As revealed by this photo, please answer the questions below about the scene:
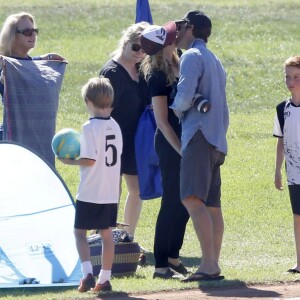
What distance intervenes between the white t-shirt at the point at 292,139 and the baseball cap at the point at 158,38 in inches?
42.7

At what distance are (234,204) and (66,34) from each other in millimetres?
18408

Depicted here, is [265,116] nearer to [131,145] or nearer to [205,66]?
[131,145]

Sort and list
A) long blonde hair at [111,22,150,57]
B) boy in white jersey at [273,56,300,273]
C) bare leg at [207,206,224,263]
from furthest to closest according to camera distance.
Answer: long blonde hair at [111,22,150,57], boy in white jersey at [273,56,300,273], bare leg at [207,206,224,263]

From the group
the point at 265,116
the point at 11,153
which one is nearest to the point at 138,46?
the point at 11,153

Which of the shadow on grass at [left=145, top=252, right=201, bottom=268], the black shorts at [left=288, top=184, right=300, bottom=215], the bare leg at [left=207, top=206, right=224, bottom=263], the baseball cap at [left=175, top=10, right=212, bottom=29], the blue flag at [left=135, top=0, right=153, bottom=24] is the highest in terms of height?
the blue flag at [left=135, top=0, right=153, bottom=24]

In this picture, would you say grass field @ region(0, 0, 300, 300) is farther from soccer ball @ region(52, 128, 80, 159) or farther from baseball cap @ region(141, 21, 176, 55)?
baseball cap @ region(141, 21, 176, 55)

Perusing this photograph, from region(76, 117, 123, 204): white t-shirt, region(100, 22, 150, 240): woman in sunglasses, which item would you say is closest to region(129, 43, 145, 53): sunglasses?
region(100, 22, 150, 240): woman in sunglasses

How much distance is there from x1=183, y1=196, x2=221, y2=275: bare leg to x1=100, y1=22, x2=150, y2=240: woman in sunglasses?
1.46 m

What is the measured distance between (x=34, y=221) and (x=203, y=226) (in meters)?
1.48

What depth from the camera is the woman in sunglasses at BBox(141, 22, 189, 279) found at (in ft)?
26.2

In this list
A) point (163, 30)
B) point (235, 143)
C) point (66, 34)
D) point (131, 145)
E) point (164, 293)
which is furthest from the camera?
point (66, 34)

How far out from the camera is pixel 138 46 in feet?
28.6

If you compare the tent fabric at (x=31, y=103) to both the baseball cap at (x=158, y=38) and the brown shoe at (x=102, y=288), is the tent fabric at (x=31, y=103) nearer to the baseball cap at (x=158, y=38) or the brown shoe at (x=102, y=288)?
the baseball cap at (x=158, y=38)

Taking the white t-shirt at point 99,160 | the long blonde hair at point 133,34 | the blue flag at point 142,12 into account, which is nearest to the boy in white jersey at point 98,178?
the white t-shirt at point 99,160
